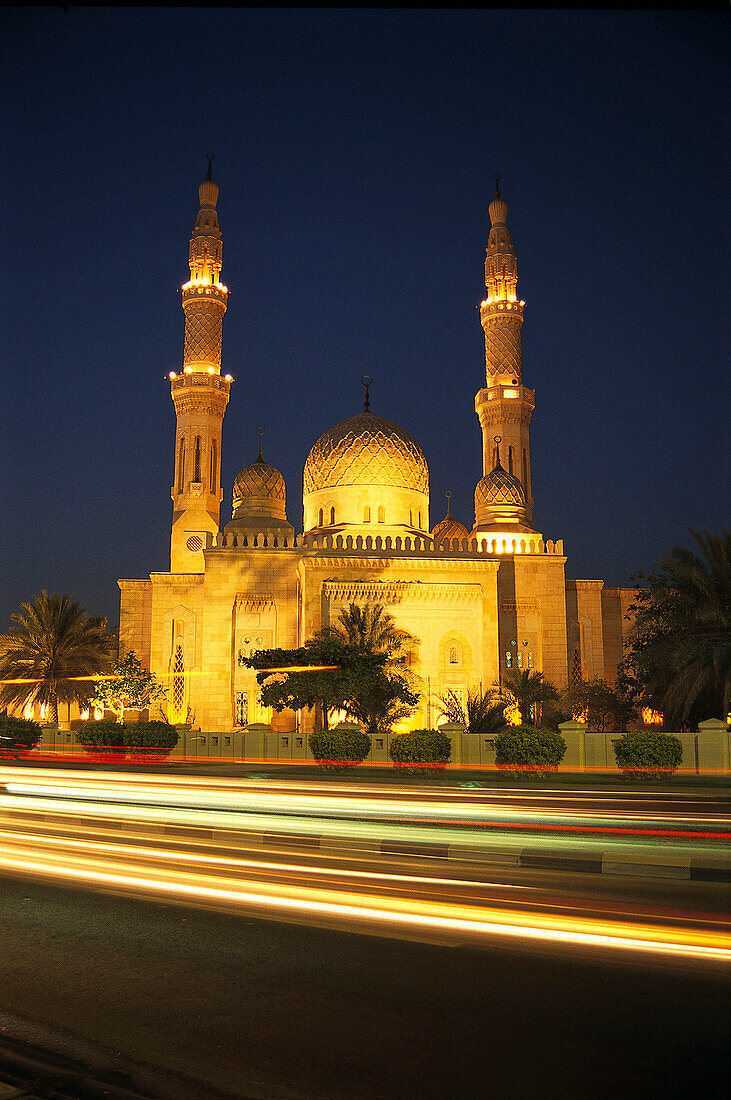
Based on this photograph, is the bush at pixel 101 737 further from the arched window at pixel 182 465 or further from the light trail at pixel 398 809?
the arched window at pixel 182 465

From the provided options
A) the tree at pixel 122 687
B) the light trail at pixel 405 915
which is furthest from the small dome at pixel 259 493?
the light trail at pixel 405 915

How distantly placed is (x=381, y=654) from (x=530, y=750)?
6.89 metres

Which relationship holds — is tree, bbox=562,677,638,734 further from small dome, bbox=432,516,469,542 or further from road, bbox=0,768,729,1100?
road, bbox=0,768,729,1100

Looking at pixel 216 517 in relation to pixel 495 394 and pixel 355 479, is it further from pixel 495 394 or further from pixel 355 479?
pixel 495 394

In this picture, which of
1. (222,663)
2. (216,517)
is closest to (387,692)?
(222,663)

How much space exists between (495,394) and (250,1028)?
37.4 meters

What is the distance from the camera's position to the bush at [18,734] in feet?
74.6

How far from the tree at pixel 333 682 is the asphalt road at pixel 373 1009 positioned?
59.4 feet

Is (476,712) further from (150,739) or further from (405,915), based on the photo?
(405,915)

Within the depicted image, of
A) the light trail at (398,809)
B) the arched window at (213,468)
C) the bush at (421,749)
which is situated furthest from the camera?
the arched window at (213,468)

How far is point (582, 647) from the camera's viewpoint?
1451 inches

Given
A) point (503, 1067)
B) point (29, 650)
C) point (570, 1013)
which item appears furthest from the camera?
point (29, 650)

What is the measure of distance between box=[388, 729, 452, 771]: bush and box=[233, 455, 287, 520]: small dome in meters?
16.5

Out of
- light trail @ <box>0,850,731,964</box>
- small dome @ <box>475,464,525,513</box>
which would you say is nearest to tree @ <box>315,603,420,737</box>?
small dome @ <box>475,464,525,513</box>
